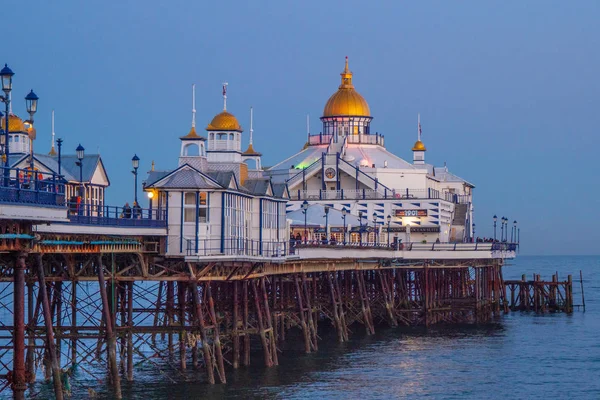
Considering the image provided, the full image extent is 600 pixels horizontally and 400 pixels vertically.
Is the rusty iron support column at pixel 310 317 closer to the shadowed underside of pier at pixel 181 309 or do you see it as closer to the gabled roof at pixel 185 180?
the shadowed underside of pier at pixel 181 309

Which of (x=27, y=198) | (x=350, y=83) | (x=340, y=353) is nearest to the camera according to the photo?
(x=27, y=198)

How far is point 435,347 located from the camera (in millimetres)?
71688

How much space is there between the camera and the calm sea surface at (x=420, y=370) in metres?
52.5

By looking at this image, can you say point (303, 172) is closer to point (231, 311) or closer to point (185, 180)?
point (231, 311)

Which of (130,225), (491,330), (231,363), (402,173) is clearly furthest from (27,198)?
(402,173)

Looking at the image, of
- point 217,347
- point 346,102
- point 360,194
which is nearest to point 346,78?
point 346,102

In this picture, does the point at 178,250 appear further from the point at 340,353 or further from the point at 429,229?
the point at 429,229

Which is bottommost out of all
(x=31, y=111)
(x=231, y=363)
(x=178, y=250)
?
(x=231, y=363)

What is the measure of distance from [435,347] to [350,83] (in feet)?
171

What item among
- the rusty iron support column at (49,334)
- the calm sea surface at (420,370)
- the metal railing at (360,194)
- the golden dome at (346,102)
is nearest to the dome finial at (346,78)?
the golden dome at (346,102)

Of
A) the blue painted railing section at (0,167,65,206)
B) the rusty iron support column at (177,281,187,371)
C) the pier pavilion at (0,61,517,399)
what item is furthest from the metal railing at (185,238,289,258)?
the blue painted railing section at (0,167,65,206)

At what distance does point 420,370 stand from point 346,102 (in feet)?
193

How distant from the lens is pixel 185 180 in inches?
2035

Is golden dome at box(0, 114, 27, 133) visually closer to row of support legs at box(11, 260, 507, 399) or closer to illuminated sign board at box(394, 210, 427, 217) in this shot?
row of support legs at box(11, 260, 507, 399)
